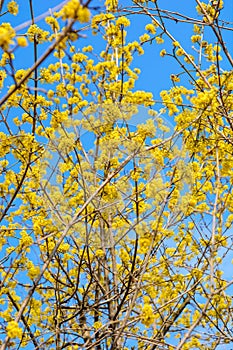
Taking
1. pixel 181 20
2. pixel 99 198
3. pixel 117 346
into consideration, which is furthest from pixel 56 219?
pixel 181 20

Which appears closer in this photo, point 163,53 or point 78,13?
point 78,13

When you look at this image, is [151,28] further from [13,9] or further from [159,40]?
[13,9]

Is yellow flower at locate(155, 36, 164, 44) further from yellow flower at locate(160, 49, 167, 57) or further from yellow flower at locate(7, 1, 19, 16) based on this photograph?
yellow flower at locate(7, 1, 19, 16)

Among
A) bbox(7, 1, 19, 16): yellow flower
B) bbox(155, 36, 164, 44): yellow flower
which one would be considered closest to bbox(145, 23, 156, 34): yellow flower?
bbox(155, 36, 164, 44): yellow flower

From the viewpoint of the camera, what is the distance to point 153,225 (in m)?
3.60

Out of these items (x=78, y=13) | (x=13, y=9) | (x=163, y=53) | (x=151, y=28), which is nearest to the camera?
(x=78, y=13)

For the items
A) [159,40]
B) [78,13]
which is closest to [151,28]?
[159,40]

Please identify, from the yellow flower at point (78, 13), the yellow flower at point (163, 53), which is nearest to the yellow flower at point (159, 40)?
the yellow flower at point (163, 53)

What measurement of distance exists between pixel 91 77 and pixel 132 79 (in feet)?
2.79

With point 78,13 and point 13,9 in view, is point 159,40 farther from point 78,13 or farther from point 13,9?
point 78,13

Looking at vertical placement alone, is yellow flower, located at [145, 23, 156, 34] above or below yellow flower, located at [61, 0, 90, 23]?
above

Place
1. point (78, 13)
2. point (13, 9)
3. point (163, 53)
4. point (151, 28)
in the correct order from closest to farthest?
point (78, 13) → point (13, 9) → point (163, 53) → point (151, 28)

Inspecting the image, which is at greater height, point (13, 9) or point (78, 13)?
point (13, 9)

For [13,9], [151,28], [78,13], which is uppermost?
[151,28]
